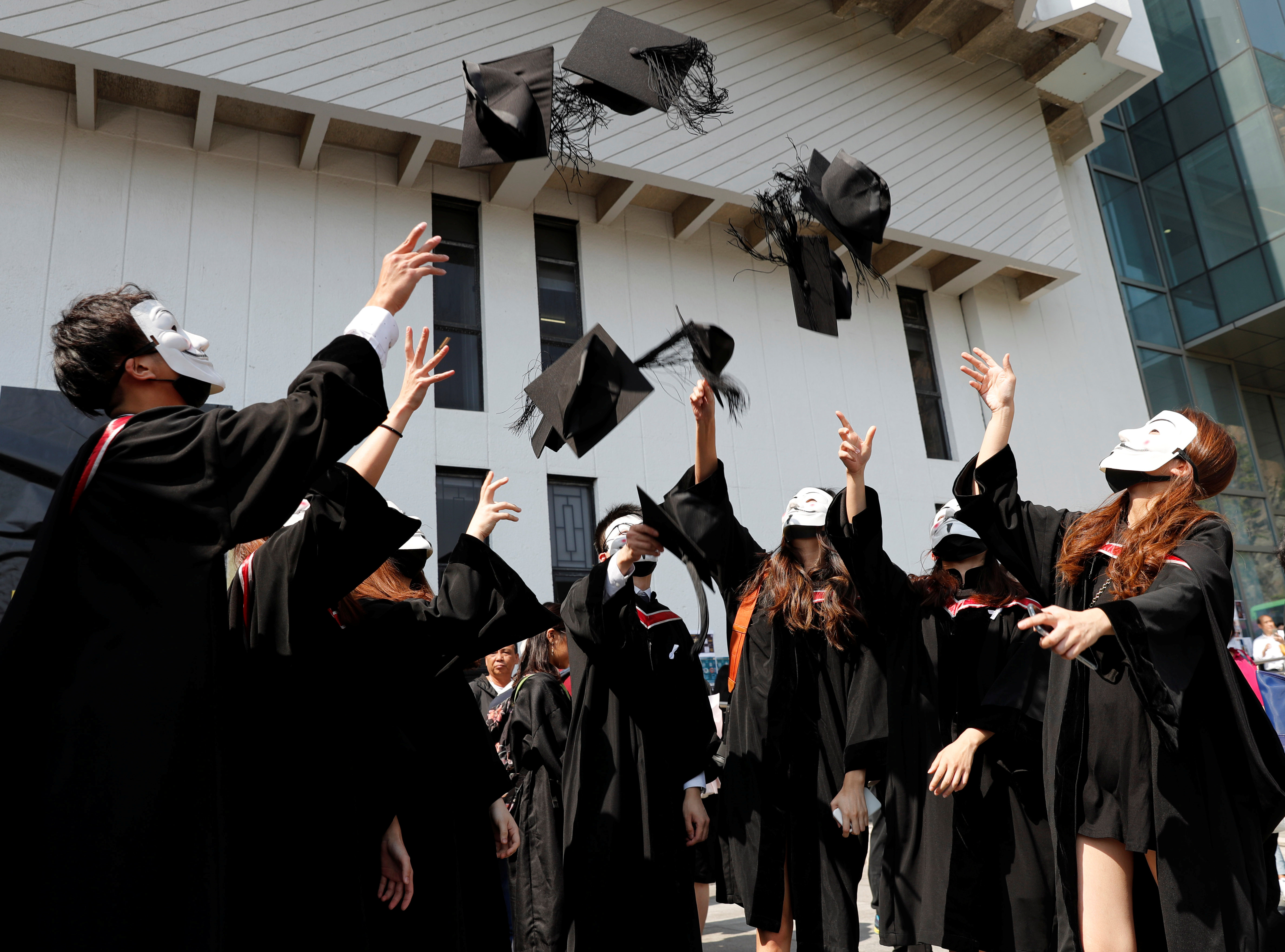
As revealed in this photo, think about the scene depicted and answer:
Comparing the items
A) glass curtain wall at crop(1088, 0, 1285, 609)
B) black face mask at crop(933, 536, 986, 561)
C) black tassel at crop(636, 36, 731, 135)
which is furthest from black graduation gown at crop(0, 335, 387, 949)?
glass curtain wall at crop(1088, 0, 1285, 609)

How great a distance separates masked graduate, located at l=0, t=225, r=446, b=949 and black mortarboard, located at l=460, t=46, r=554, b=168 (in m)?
1.37

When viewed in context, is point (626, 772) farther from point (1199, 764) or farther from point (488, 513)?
point (1199, 764)

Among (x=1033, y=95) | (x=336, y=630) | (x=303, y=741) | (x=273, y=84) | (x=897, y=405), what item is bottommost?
(x=303, y=741)

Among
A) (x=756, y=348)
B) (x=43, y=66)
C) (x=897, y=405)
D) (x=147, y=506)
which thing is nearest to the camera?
(x=147, y=506)

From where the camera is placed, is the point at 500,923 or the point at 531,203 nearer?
the point at 500,923

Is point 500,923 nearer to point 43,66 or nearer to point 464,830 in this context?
point 464,830

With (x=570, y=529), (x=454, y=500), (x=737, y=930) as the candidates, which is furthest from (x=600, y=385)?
(x=570, y=529)

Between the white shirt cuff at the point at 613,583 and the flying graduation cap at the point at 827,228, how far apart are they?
3.73 feet

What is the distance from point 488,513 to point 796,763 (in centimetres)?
149

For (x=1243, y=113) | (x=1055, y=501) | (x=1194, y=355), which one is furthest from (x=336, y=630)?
(x=1243, y=113)

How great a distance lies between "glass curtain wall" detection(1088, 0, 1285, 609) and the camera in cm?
1495

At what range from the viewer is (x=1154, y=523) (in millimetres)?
2637

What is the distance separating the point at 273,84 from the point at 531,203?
2.92 meters

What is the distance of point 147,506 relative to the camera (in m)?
1.76
